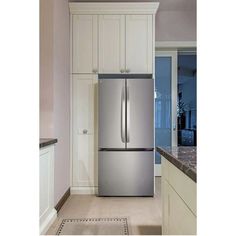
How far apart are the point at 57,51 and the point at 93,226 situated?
2.04m

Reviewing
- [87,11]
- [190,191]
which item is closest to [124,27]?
[87,11]

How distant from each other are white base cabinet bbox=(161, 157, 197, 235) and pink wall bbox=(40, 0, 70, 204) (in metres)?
1.59

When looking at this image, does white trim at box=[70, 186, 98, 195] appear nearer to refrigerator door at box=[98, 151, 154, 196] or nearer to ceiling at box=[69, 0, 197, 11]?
refrigerator door at box=[98, 151, 154, 196]

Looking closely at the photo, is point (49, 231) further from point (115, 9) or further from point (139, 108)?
point (115, 9)

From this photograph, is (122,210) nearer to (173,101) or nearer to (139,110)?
(139,110)

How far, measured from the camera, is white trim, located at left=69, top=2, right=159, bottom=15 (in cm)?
391

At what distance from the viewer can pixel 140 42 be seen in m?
3.98

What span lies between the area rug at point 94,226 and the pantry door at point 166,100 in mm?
2496

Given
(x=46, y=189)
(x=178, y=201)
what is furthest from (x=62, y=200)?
(x=178, y=201)

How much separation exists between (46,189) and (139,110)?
1.70 m

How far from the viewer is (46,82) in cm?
306

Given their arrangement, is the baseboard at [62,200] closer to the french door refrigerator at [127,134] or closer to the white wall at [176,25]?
the french door refrigerator at [127,134]

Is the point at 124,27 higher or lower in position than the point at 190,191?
higher
